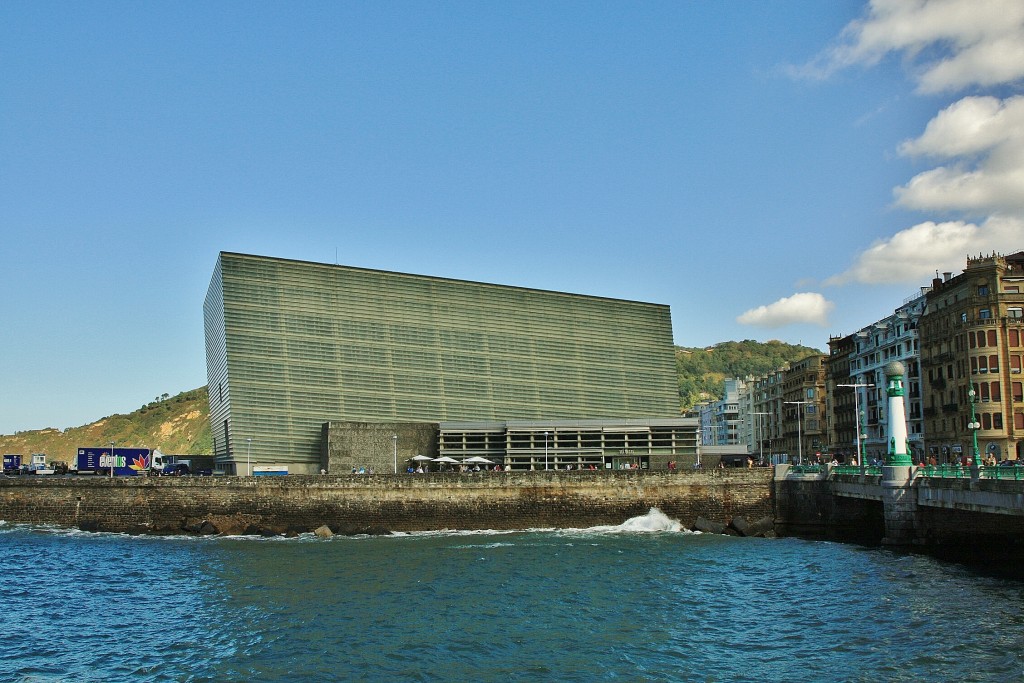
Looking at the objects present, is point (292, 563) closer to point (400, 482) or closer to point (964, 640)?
point (400, 482)

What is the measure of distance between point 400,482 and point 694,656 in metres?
42.7

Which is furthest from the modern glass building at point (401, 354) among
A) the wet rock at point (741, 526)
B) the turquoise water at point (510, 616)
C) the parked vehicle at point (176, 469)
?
the wet rock at point (741, 526)

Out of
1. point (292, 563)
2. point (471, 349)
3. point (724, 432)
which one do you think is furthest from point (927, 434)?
point (724, 432)

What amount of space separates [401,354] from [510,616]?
5986 cm

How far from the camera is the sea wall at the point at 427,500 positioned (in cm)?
6519

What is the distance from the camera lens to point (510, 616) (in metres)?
31.9

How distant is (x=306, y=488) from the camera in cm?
6581

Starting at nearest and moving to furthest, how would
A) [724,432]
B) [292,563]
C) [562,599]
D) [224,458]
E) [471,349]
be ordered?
1. [562,599]
2. [292,563]
3. [224,458]
4. [471,349]
5. [724,432]

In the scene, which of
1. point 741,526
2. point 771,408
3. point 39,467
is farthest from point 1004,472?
point 771,408

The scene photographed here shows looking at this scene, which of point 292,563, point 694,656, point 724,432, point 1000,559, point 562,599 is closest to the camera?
point 694,656

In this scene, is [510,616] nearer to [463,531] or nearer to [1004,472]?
[1004,472]

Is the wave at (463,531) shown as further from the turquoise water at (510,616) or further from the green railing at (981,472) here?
the green railing at (981,472)

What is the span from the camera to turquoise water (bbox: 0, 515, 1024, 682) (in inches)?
978

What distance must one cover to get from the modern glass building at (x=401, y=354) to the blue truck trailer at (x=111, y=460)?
7.30 metres
